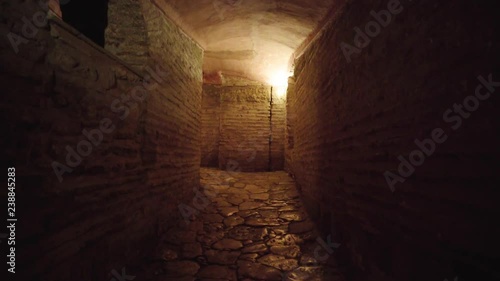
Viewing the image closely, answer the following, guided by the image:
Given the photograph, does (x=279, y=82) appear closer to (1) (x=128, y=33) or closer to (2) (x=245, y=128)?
(2) (x=245, y=128)

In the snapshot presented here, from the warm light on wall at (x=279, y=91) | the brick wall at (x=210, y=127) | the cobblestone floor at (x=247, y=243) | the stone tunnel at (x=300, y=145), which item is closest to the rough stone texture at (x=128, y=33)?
the stone tunnel at (x=300, y=145)

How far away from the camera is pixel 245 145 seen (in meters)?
8.84

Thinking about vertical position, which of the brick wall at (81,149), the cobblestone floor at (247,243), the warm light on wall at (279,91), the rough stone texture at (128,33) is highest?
the warm light on wall at (279,91)

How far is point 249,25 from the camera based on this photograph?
489cm

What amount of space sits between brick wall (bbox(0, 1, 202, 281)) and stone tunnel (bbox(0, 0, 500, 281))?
1cm

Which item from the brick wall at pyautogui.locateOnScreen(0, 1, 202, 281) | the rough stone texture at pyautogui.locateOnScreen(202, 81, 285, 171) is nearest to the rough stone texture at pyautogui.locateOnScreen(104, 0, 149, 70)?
the brick wall at pyautogui.locateOnScreen(0, 1, 202, 281)

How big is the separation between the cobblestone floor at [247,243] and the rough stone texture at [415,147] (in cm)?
54

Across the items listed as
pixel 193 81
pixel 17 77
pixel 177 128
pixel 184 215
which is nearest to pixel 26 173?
pixel 17 77

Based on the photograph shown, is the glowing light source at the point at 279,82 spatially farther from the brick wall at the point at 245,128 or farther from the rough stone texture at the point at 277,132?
the brick wall at the point at 245,128

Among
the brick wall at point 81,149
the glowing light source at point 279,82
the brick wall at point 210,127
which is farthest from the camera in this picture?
the brick wall at point 210,127

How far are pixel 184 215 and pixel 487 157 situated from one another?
4299mm

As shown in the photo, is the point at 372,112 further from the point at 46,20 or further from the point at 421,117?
the point at 46,20

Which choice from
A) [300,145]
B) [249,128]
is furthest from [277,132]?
[300,145]

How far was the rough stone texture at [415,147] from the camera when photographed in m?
1.37
